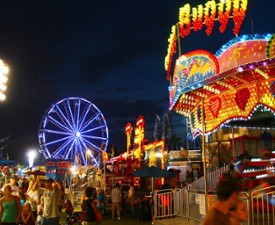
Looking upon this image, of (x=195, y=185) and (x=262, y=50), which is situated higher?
(x=262, y=50)

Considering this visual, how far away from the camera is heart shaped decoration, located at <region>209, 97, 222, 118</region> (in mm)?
15039

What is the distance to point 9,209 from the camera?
299 inches

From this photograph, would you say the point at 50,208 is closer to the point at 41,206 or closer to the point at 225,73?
the point at 41,206

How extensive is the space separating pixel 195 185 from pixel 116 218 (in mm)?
4089

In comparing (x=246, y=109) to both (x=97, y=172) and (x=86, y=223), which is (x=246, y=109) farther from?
(x=97, y=172)

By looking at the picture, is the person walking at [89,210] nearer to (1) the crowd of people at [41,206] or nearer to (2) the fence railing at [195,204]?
(1) the crowd of people at [41,206]

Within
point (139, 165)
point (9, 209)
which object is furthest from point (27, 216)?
point (139, 165)

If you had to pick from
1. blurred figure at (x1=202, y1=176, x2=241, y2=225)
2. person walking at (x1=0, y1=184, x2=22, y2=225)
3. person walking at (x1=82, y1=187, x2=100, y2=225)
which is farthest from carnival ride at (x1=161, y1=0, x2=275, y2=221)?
blurred figure at (x1=202, y1=176, x2=241, y2=225)

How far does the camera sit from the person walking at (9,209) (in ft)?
24.9

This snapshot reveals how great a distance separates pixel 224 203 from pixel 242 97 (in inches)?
415

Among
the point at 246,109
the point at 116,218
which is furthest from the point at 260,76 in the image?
the point at 116,218

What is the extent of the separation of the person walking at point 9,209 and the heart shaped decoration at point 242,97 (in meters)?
8.49

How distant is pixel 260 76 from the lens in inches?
482

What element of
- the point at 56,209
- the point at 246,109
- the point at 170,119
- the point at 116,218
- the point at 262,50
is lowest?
the point at 116,218
